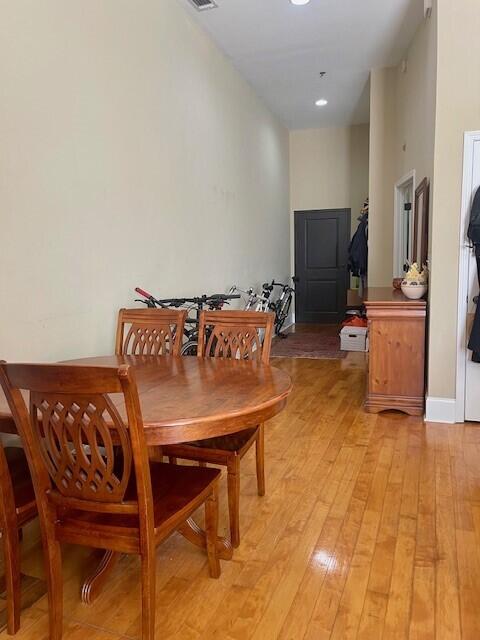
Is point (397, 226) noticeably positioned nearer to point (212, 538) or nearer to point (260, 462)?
point (260, 462)

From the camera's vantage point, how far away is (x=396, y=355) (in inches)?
Answer: 140

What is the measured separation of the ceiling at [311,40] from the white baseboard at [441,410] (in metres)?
3.37

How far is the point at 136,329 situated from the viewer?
8.75 feet

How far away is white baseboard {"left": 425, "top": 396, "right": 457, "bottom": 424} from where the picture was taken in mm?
3371

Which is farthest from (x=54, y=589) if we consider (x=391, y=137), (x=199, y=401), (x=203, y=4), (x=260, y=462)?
(x=391, y=137)

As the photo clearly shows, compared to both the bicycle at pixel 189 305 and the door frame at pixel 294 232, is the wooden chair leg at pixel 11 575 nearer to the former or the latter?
the bicycle at pixel 189 305

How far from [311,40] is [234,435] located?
4.24 meters

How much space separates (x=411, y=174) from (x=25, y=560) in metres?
4.44

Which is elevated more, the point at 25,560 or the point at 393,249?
the point at 393,249

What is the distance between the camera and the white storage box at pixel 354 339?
579 centimetres

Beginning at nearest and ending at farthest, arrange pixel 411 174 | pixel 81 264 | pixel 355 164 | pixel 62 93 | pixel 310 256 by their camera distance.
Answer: pixel 62 93 < pixel 81 264 < pixel 411 174 < pixel 355 164 < pixel 310 256

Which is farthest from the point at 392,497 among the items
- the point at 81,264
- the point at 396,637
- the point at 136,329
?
the point at 81,264

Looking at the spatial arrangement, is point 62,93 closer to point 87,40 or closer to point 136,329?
point 87,40

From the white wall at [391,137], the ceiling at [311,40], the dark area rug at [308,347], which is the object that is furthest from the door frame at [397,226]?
the ceiling at [311,40]
